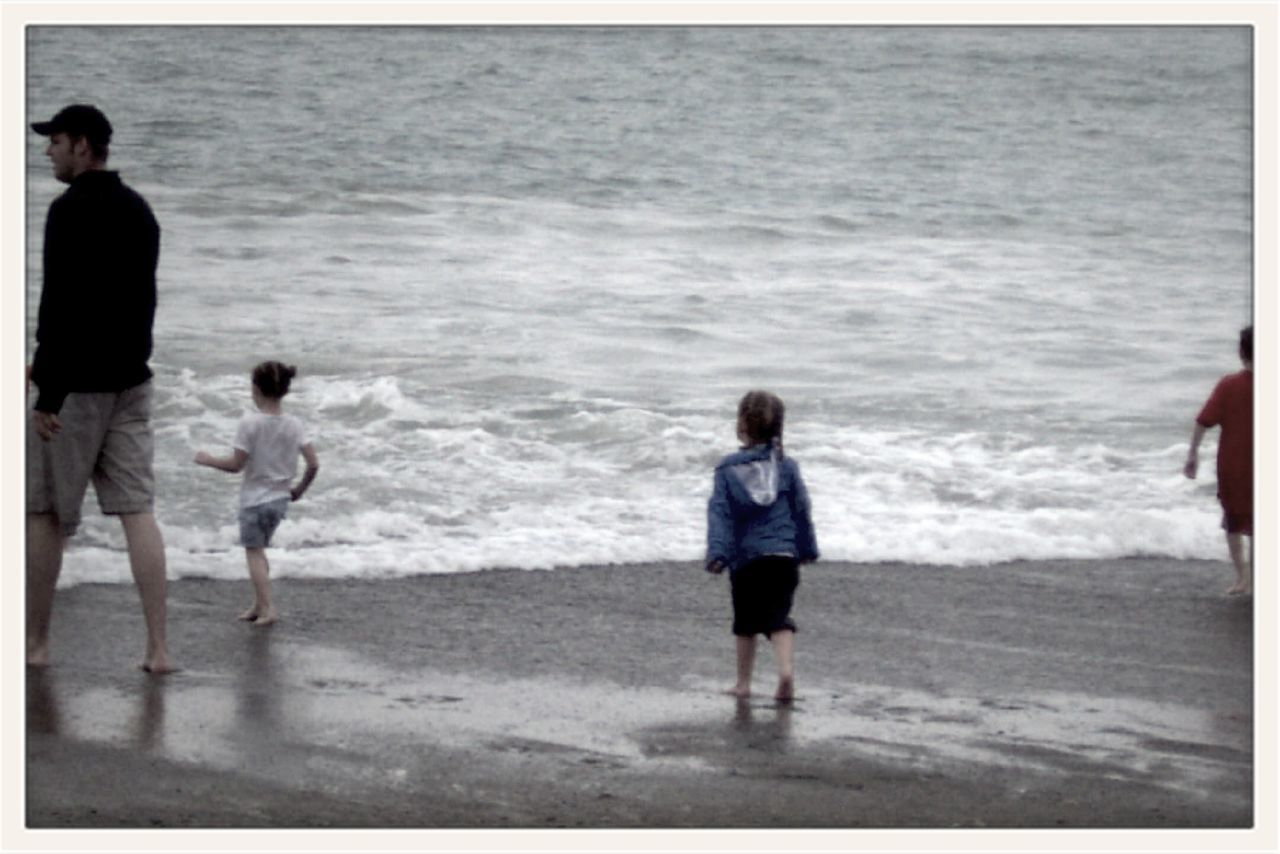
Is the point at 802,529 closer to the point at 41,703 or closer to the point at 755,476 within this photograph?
the point at 755,476

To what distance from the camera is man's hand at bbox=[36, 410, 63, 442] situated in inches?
227

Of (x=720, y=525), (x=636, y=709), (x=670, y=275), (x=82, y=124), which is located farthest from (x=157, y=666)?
(x=670, y=275)

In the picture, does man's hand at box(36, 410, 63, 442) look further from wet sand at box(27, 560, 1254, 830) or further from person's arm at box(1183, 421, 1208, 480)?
person's arm at box(1183, 421, 1208, 480)

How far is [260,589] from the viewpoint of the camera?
7.16 m

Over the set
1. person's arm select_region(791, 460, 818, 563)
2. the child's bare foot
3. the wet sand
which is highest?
person's arm select_region(791, 460, 818, 563)

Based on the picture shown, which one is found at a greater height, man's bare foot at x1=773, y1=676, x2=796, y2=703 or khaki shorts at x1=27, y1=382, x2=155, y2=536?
khaki shorts at x1=27, y1=382, x2=155, y2=536

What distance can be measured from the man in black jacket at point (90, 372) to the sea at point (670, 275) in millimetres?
1092

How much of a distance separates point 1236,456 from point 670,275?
11366 mm

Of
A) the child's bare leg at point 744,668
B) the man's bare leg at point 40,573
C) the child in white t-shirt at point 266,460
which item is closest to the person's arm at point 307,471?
the child in white t-shirt at point 266,460

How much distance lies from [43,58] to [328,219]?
5.91m

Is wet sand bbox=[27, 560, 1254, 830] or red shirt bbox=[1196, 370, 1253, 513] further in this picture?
red shirt bbox=[1196, 370, 1253, 513]

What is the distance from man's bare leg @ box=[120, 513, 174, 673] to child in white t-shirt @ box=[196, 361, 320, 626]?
1028 mm

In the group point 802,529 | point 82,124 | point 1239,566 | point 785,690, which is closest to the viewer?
point 82,124

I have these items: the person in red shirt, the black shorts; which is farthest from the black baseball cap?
the person in red shirt
